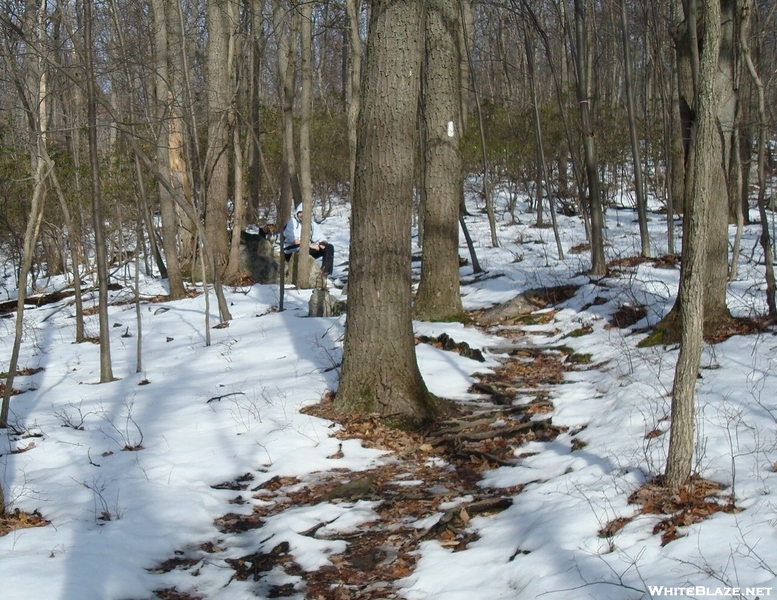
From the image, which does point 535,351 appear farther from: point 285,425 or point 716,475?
point 716,475

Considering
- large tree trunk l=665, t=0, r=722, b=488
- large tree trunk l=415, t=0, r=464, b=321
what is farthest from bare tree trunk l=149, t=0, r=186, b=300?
large tree trunk l=665, t=0, r=722, b=488

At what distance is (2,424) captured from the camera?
6.05 metres

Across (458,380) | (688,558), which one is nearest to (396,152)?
(458,380)

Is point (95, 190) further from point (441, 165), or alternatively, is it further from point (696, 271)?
point (696, 271)

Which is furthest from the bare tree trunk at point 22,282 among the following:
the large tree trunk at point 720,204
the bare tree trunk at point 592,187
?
the bare tree trunk at point 592,187

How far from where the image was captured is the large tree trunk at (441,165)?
905 centimetres

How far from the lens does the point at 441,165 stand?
916 centimetres

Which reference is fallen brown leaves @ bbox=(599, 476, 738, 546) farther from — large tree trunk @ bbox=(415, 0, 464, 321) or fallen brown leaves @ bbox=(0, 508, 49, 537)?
large tree trunk @ bbox=(415, 0, 464, 321)

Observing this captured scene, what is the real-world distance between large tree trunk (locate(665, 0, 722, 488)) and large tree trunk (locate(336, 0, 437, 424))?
244cm

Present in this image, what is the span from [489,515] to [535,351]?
433cm

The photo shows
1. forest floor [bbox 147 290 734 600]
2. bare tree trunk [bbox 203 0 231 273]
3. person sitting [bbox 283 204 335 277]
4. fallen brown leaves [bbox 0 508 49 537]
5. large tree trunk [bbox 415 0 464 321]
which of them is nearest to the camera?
forest floor [bbox 147 290 734 600]

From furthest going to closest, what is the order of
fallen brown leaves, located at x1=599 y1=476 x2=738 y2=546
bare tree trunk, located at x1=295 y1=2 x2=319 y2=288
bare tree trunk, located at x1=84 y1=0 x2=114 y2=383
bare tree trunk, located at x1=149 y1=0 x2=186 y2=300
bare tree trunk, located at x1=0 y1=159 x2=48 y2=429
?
bare tree trunk, located at x1=295 y1=2 x2=319 y2=288, bare tree trunk, located at x1=149 y1=0 x2=186 y2=300, bare tree trunk, located at x1=84 y1=0 x2=114 y2=383, bare tree trunk, located at x1=0 y1=159 x2=48 y2=429, fallen brown leaves, located at x1=599 y1=476 x2=738 y2=546

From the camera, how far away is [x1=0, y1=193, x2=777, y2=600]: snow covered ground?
10.2ft

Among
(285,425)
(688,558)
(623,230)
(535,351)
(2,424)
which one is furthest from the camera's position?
(623,230)
